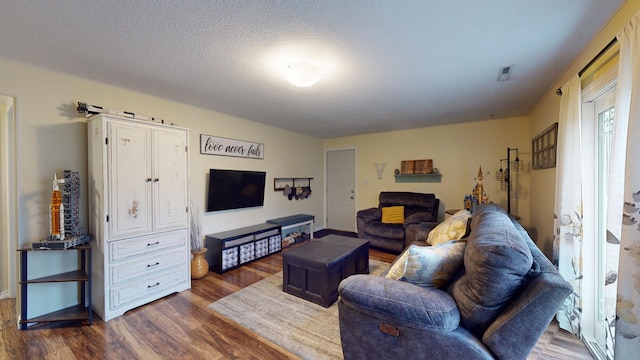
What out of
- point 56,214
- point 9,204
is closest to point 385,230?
point 56,214

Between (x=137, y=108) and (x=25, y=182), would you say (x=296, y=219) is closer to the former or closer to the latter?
(x=137, y=108)

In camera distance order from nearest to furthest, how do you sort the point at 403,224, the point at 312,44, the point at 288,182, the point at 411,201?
the point at 312,44 → the point at 403,224 → the point at 411,201 → the point at 288,182

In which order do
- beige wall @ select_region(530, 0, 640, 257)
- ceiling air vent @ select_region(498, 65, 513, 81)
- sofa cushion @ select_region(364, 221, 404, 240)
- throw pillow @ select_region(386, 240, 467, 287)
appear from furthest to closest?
1. sofa cushion @ select_region(364, 221, 404, 240)
2. ceiling air vent @ select_region(498, 65, 513, 81)
3. beige wall @ select_region(530, 0, 640, 257)
4. throw pillow @ select_region(386, 240, 467, 287)

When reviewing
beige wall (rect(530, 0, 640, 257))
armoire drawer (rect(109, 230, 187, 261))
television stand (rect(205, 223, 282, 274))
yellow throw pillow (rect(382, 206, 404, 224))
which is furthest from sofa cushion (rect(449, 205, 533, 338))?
yellow throw pillow (rect(382, 206, 404, 224))

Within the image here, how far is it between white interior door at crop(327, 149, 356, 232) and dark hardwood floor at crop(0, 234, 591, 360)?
3.80 meters

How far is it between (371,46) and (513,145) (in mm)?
3689

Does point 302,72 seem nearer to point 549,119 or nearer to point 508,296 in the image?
point 508,296

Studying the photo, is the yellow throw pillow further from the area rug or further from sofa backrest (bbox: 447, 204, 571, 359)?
sofa backrest (bbox: 447, 204, 571, 359)

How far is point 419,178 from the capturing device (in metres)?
5.02

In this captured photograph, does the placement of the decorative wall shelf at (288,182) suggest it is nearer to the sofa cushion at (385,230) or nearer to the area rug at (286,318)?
the sofa cushion at (385,230)

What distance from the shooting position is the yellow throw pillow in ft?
14.5

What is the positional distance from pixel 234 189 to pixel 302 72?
244cm

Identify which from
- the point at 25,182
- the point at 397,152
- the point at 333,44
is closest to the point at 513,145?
the point at 397,152

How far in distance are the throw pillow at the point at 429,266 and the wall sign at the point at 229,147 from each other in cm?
322
